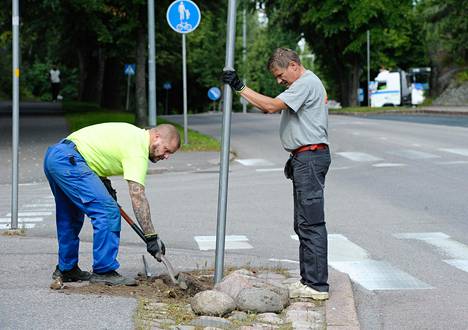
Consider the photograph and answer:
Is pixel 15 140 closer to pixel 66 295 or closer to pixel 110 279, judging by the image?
pixel 110 279

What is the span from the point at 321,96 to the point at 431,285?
1.90 meters

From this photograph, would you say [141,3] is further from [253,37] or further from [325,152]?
[253,37]

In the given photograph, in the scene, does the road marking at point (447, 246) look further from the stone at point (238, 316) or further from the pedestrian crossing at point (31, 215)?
the pedestrian crossing at point (31, 215)

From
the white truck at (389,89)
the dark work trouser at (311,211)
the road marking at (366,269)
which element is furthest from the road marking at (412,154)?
the white truck at (389,89)

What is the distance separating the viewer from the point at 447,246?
33.5ft

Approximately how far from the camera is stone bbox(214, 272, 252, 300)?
6.99m

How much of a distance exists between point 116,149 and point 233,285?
1249 mm

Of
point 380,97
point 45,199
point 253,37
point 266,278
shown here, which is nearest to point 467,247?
point 266,278

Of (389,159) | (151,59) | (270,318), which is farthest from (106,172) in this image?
(151,59)

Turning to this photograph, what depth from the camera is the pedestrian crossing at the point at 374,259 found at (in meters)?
8.27

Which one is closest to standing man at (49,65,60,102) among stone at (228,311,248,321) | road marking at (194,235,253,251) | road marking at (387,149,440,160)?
road marking at (387,149,440,160)

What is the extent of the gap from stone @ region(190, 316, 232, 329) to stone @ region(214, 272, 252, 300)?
0.48 meters

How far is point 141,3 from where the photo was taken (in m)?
27.4

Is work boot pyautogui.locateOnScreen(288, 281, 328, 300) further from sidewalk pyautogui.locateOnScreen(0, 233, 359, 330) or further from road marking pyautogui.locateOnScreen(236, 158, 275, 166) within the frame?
road marking pyautogui.locateOnScreen(236, 158, 275, 166)
